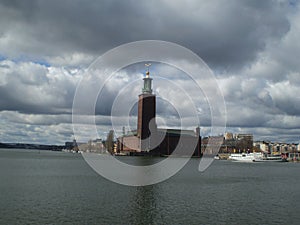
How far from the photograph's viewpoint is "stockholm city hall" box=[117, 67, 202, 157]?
167625 mm

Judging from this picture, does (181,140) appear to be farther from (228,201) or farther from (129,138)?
(228,201)

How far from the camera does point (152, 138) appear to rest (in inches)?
6708

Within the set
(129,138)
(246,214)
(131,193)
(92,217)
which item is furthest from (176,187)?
(129,138)

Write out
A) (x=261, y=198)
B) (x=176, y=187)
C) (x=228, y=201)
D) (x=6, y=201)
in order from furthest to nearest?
1. (x=176, y=187)
2. (x=261, y=198)
3. (x=228, y=201)
4. (x=6, y=201)

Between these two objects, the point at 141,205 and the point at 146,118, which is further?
the point at 146,118

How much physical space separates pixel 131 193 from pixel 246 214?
39.7 ft

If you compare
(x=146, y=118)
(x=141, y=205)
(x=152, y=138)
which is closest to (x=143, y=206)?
(x=141, y=205)

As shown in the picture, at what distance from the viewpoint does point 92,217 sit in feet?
76.0

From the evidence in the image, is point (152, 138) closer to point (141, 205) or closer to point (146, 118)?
point (146, 118)

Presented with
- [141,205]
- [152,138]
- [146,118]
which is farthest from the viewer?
[152,138]

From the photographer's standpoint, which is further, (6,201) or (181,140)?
(181,140)

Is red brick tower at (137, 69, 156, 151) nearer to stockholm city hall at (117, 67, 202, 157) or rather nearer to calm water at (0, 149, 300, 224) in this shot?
stockholm city hall at (117, 67, 202, 157)

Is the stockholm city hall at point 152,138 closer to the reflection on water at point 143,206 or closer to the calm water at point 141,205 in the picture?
the calm water at point 141,205

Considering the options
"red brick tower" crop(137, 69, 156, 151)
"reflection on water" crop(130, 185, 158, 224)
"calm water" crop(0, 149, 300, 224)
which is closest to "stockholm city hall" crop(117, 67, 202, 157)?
"red brick tower" crop(137, 69, 156, 151)
